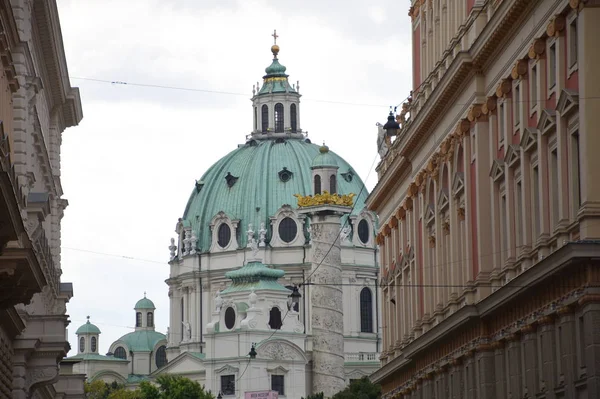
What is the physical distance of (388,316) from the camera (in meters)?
62.4

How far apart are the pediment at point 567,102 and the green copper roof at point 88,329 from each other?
151 meters

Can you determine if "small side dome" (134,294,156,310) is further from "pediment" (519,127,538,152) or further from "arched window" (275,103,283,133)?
"pediment" (519,127,538,152)

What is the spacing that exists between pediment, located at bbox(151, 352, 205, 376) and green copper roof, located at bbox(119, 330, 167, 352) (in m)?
24.0

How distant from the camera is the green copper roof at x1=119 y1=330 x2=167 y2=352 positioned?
581 ft

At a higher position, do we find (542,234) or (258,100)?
(258,100)

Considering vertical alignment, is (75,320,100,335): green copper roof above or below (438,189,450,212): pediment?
above

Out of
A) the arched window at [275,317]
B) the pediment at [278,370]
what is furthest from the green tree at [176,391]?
the arched window at [275,317]

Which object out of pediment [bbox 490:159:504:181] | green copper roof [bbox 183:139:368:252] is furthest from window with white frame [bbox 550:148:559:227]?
green copper roof [bbox 183:139:368:252]

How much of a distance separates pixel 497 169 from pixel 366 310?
111264 mm

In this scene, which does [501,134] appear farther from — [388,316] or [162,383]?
[162,383]

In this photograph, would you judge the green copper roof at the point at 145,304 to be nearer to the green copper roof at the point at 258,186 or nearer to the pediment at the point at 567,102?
the green copper roof at the point at 258,186

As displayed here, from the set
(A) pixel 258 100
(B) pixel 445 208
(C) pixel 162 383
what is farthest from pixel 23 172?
(A) pixel 258 100

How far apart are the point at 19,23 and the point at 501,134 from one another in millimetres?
10811

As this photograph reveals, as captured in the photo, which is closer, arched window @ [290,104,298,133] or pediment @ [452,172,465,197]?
pediment @ [452,172,465,197]
